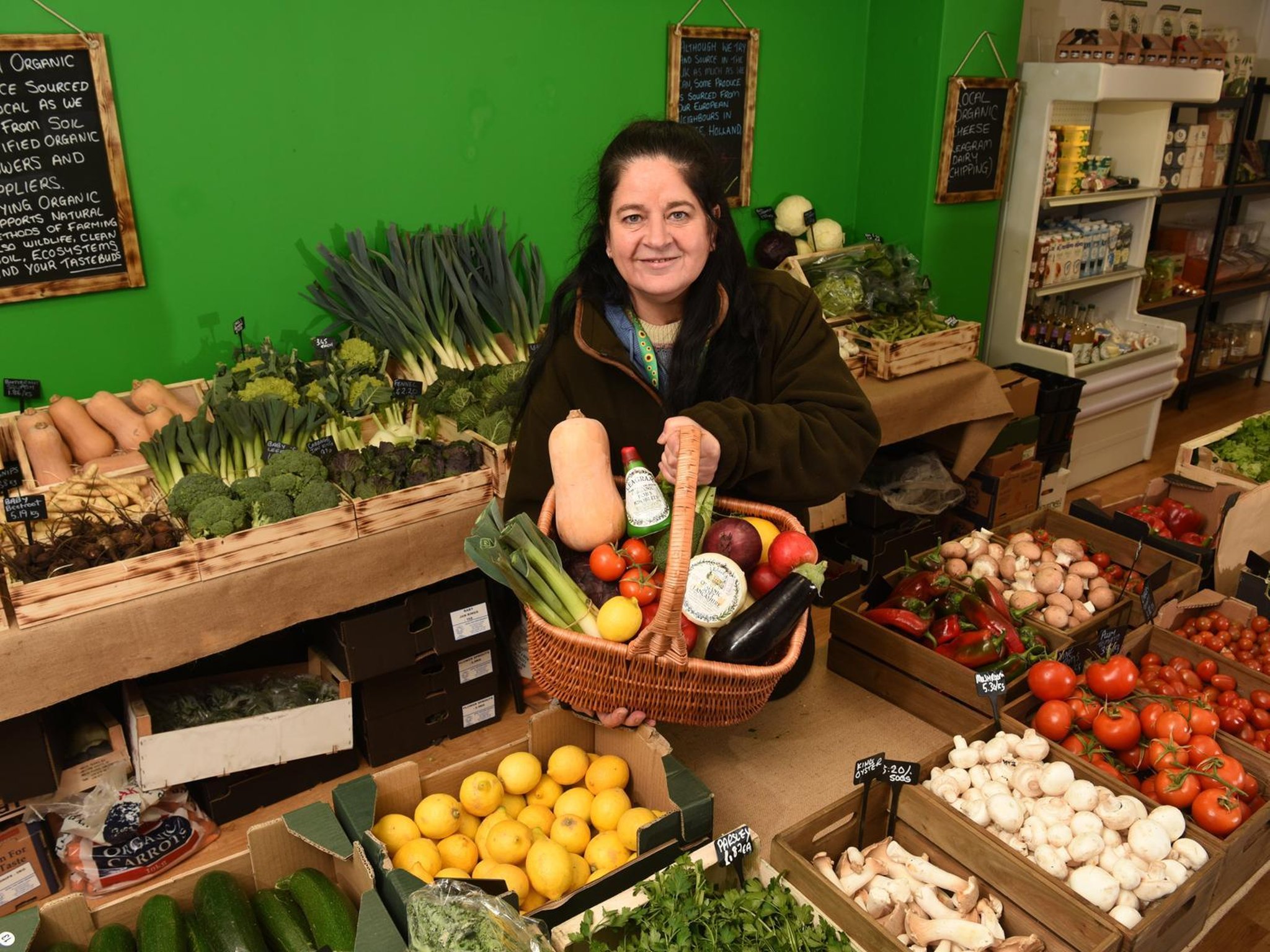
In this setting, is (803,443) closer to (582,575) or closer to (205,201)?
(582,575)

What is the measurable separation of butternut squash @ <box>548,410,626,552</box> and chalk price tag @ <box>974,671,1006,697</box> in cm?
87

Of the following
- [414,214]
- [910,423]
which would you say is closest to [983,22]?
[910,423]

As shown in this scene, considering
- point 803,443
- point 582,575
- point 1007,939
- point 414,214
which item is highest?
point 414,214

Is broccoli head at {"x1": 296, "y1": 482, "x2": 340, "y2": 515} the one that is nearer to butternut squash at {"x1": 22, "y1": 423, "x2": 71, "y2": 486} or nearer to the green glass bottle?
butternut squash at {"x1": 22, "y1": 423, "x2": 71, "y2": 486}

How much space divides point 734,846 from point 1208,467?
9.45ft

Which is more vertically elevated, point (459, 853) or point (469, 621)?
point (459, 853)

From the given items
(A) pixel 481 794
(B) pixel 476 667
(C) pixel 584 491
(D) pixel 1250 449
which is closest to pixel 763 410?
(C) pixel 584 491

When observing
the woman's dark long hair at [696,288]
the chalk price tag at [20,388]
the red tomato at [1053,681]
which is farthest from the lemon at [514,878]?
the chalk price tag at [20,388]

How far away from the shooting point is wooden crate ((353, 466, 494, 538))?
2.46 m

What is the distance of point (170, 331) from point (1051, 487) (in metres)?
3.73

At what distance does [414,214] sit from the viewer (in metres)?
3.29

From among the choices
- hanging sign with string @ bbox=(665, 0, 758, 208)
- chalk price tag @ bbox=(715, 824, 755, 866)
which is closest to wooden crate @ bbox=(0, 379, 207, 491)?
chalk price tag @ bbox=(715, 824, 755, 866)

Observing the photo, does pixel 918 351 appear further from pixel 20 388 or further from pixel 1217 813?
pixel 20 388

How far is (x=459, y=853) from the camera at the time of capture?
167 cm
